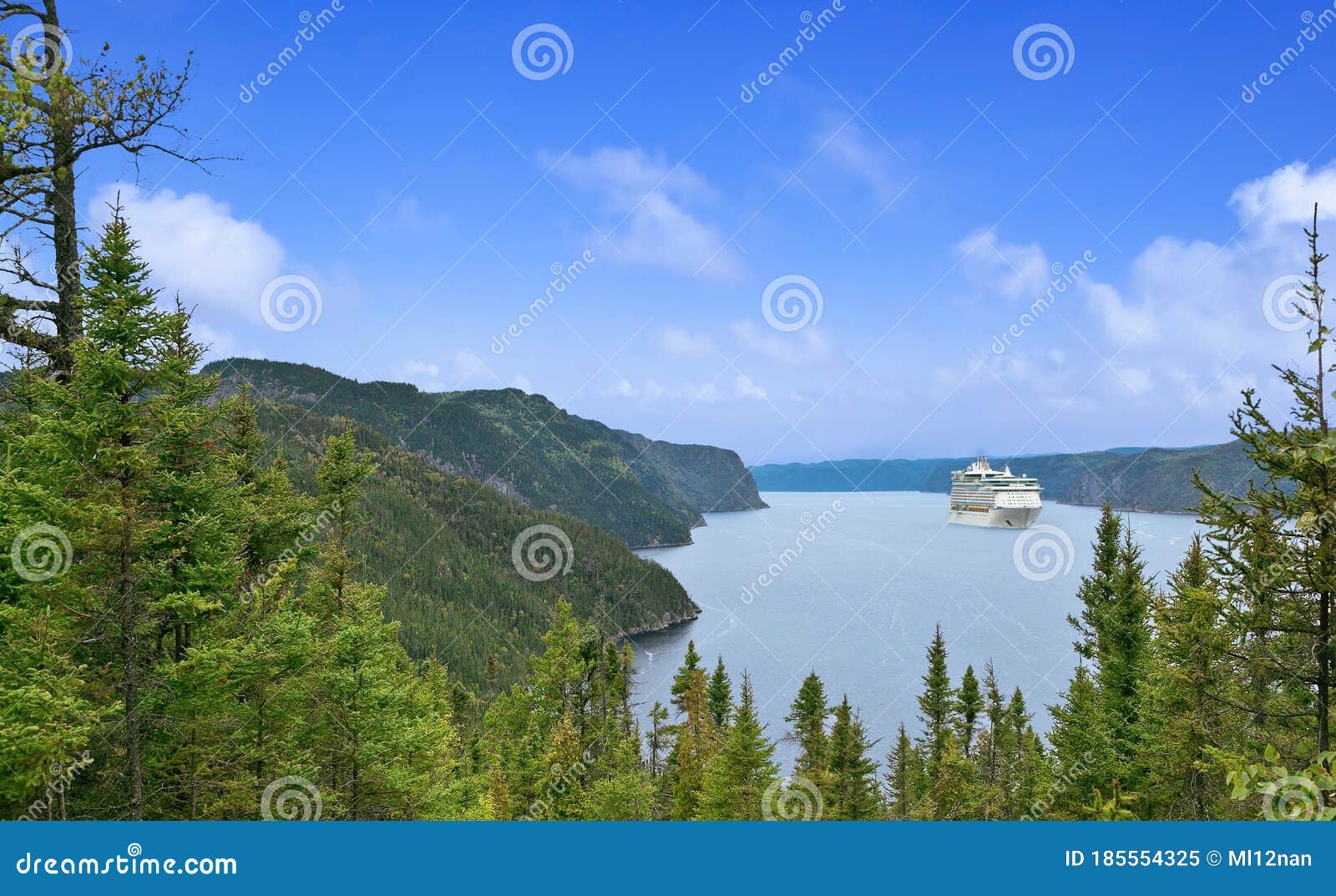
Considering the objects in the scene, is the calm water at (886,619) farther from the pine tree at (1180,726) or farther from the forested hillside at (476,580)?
the pine tree at (1180,726)

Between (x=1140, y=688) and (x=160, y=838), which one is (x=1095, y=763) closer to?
Result: (x=1140, y=688)

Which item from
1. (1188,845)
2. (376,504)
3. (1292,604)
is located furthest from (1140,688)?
(376,504)

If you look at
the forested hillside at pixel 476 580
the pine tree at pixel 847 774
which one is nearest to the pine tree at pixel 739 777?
the pine tree at pixel 847 774

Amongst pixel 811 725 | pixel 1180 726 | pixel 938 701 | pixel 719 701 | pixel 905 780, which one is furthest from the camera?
pixel 719 701

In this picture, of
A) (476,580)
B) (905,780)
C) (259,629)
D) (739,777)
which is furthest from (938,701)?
(476,580)

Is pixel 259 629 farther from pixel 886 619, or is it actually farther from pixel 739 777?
pixel 886 619

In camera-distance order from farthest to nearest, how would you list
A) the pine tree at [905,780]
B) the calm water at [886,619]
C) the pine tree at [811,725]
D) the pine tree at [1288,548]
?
the calm water at [886,619] → the pine tree at [905,780] → the pine tree at [811,725] → the pine tree at [1288,548]
